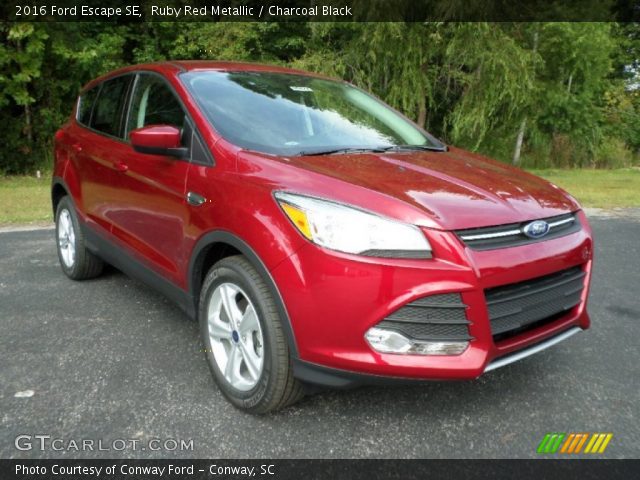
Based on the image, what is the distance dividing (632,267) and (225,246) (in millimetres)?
4427

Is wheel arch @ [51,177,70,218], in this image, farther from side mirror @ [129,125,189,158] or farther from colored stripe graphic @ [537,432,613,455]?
colored stripe graphic @ [537,432,613,455]

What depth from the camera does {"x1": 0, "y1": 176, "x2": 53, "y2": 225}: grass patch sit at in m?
7.65

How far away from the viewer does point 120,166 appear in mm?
3482

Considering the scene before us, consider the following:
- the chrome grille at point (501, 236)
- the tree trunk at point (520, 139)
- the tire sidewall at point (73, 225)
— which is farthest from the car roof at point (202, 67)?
the tree trunk at point (520, 139)

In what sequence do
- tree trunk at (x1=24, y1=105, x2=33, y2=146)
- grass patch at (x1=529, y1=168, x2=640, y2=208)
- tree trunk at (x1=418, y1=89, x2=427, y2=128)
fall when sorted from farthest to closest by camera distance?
tree trunk at (x1=24, y1=105, x2=33, y2=146), tree trunk at (x1=418, y1=89, x2=427, y2=128), grass patch at (x1=529, y1=168, x2=640, y2=208)

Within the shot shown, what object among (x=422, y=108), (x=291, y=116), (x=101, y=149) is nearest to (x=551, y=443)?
(x=291, y=116)

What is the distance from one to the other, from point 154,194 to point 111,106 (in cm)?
132

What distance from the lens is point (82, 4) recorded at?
15.3 m

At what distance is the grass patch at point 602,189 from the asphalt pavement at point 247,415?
263 inches

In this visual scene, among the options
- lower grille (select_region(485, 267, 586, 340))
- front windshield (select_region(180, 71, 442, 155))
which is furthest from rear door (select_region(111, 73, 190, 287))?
lower grille (select_region(485, 267, 586, 340))

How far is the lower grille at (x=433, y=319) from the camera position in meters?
2.07

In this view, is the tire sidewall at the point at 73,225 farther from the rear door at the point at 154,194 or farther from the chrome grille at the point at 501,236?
the chrome grille at the point at 501,236

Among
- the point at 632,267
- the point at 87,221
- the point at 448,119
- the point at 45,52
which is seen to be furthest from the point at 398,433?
the point at 45,52

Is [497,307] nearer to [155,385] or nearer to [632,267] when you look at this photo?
[155,385]
